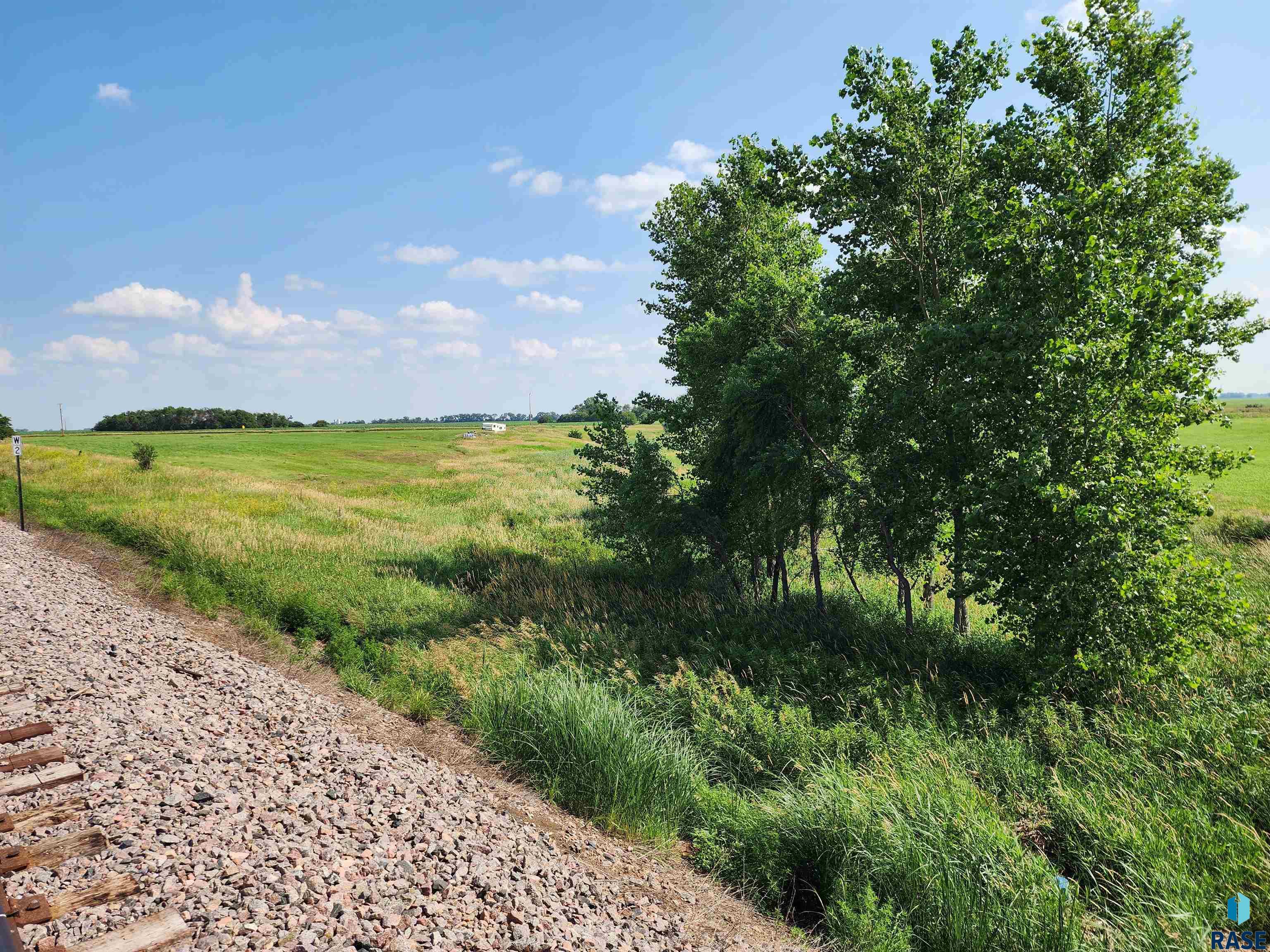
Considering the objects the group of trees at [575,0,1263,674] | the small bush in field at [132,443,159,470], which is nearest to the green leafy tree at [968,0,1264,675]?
the group of trees at [575,0,1263,674]

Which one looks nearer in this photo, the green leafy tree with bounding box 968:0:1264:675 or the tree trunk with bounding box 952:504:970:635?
the green leafy tree with bounding box 968:0:1264:675

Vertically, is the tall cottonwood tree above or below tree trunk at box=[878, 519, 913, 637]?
above

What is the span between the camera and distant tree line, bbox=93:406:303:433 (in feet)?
363

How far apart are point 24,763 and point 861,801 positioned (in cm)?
824

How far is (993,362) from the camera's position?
945 centimetres

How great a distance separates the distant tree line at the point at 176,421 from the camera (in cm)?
11075

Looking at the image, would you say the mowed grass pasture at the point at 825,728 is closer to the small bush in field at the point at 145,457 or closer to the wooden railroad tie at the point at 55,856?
the wooden railroad tie at the point at 55,856

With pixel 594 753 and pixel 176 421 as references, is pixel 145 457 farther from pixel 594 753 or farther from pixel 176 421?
pixel 176 421

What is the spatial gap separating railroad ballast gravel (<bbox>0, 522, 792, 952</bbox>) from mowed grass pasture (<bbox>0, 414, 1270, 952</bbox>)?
1.55m

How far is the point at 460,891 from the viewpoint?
16.2 feet

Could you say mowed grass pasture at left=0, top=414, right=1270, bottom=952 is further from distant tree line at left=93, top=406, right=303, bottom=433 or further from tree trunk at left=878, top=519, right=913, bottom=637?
distant tree line at left=93, top=406, right=303, bottom=433

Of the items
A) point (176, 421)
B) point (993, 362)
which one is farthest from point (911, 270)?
point (176, 421)

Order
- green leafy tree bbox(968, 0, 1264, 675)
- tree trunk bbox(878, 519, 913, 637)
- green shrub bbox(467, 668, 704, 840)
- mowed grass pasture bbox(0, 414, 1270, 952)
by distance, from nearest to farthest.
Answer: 1. mowed grass pasture bbox(0, 414, 1270, 952)
2. green shrub bbox(467, 668, 704, 840)
3. green leafy tree bbox(968, 0, 1264, 675)
4. tree trunk bbox(878, 519, 913, 637)

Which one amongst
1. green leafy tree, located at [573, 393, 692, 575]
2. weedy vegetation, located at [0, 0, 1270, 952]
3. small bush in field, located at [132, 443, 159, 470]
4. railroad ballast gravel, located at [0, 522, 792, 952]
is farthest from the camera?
small bush in field, located at [132, 443, 159, 470]
